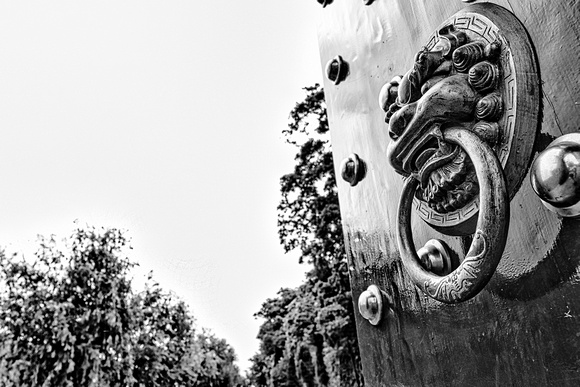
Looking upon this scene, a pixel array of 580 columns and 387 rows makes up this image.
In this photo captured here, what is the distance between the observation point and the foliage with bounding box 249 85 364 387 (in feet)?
35.7

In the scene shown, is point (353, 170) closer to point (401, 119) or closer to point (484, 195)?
point (401, 119)

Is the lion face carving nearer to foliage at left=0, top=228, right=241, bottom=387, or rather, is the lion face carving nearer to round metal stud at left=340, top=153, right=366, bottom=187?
round metal stud at left=340, top=153, right=366, bottom=187

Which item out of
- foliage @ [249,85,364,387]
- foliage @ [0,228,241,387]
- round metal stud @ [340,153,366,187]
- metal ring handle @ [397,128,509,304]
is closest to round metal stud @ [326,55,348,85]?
round metal stud @ [340,153,366,187]

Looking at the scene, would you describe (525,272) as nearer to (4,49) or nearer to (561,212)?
(561,212)

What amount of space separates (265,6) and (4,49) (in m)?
5.34

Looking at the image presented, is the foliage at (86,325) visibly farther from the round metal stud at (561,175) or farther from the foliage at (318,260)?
the round metal stud at (561,175)

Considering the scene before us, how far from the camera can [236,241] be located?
54.6 feet

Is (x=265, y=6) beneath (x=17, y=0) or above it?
beneath

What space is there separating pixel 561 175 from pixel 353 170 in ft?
1.59

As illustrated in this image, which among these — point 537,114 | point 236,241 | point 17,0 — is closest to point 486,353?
point 537,114

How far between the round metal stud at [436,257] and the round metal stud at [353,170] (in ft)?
0.87

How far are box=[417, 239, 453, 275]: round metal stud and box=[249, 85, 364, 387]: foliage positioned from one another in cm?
980

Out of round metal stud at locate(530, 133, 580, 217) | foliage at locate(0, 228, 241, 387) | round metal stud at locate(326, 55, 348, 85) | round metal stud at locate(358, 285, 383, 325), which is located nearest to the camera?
round metal stud at locate(530, 133, 580, 217)

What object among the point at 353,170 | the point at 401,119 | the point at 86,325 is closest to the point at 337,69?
the point at 353,170
